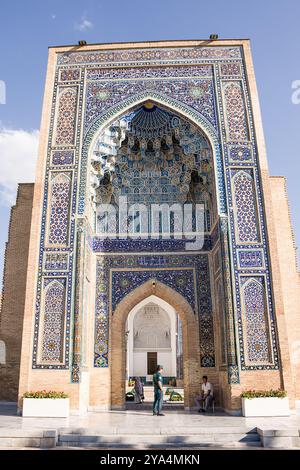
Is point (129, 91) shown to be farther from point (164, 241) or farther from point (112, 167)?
point (164, 241)

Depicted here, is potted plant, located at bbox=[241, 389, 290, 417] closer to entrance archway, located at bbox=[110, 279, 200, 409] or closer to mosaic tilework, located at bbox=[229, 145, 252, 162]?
entrance archway, located at bbox=[110, 279, 200, 409]

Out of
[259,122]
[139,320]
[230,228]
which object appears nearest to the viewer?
[230,228]

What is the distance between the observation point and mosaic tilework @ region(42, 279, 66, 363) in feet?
22.9

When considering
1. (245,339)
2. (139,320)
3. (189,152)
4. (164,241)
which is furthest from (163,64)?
(139,320)

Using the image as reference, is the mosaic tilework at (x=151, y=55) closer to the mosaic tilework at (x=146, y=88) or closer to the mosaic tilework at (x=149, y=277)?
the mosaic tilework at (x=146, y=88)

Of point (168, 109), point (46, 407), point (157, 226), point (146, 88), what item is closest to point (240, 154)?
point (168, 109)

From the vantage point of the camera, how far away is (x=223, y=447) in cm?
466

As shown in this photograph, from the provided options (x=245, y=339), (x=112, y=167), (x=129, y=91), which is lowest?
(x=245, y=339)

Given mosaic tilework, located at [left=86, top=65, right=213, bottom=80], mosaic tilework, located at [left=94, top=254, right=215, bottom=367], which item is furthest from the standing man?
mosaic tilework, located at [left=86, top=65, right=213, bottom=80]

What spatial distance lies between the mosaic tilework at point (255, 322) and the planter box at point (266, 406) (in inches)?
23.3

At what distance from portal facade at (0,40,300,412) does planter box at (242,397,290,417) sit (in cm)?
20

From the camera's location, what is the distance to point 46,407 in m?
6.52

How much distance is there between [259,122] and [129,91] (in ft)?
8.88

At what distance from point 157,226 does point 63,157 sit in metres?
2.41
